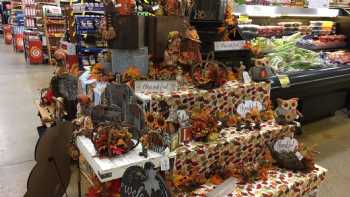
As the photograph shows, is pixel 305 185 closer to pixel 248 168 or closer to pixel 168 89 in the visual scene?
pixel 248 168

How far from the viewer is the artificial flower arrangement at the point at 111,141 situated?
4.91 ft

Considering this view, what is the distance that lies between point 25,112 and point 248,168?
11.5 ft

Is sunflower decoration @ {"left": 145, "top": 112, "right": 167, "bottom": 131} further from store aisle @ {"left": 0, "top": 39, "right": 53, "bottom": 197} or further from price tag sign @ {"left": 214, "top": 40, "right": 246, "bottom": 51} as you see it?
store aisle @ {"left": 0, "top": 39, "right": 53, "bottom": 197}

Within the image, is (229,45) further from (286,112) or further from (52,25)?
(52,25)

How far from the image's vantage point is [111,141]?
1501 millimetres

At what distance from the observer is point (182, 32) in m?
2.00

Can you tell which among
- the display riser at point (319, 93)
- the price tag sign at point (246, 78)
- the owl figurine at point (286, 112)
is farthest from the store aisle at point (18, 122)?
the display riser at point (319, 93)

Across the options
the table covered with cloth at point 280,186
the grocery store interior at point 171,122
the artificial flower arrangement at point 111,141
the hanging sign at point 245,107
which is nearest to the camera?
the artificial flower arrangement at point 111,141

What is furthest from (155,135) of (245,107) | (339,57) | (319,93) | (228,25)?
(339,57)

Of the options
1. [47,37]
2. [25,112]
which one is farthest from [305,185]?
[47,37]

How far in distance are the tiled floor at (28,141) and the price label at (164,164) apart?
1225 millimetres

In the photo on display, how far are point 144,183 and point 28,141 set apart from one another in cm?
260

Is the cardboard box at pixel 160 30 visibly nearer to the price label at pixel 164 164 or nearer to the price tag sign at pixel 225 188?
the price label at pixel 164 164

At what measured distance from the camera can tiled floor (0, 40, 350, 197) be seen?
8.77 feet
